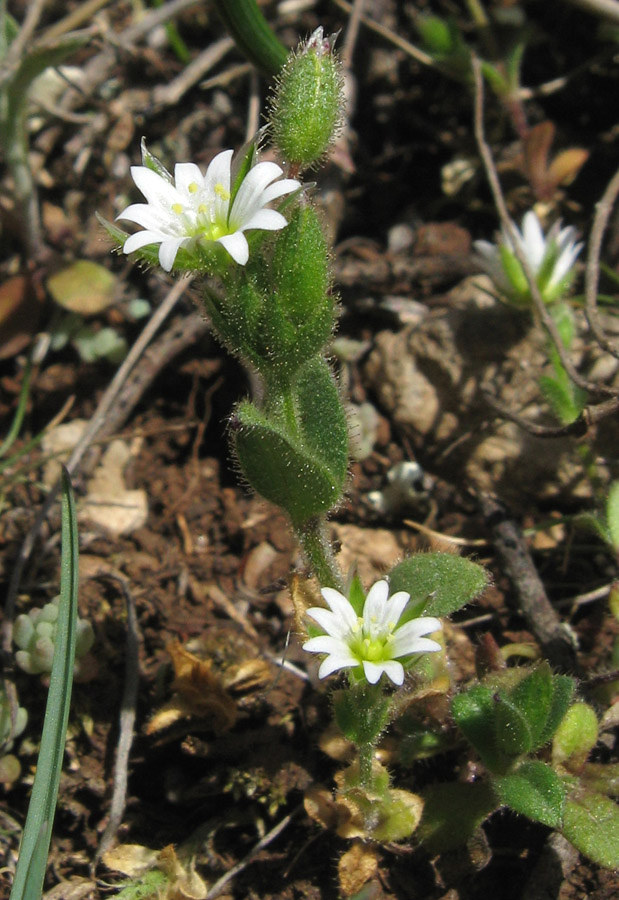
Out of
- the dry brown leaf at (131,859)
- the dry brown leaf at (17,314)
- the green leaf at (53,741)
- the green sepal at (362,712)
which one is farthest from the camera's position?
the dry brown leaf at (17,314)

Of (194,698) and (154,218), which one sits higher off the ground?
(154,218)

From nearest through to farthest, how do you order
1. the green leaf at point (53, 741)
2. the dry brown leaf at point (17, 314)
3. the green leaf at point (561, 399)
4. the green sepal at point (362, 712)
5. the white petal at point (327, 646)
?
the green leaf at point (53, 741) → the white petal at point (327, 646) → the green sepal at point (362, 712) → the green leaf at point (561, 399) → the dry brown leaf at point (17, 314)

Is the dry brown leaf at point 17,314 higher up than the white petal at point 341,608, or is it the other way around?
the dry brown leaf at point 17,314

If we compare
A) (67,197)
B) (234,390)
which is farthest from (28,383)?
(67,197)

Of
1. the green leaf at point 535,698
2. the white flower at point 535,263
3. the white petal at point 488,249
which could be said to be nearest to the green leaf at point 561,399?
the white flower at point 535,263

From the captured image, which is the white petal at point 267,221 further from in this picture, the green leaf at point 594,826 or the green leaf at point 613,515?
the green leaf at point 594,826

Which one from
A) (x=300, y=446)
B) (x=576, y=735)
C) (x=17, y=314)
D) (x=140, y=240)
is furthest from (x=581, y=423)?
(x=17, y=314)

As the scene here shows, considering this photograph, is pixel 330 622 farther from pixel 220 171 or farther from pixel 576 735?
pixel 220 171
